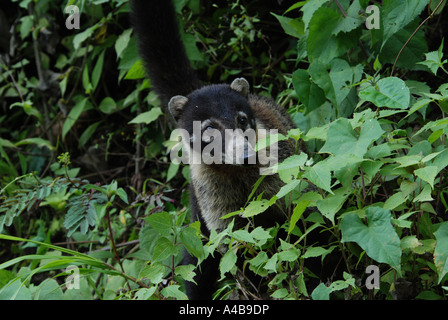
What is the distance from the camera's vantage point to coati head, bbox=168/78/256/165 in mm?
2965

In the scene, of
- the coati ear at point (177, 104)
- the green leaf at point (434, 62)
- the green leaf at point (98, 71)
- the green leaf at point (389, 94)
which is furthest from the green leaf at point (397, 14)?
the green leaf at point (98, 71)

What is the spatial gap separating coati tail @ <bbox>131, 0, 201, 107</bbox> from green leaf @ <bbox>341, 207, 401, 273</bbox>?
2.03 m

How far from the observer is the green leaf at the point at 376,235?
1932 millimetres

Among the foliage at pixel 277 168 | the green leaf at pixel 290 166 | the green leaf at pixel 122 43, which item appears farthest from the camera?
the green leaf at pixel 122 43

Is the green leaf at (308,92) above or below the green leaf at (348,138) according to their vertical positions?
below

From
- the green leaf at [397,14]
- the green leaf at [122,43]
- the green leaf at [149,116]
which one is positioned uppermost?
the green leaf at [397,14]

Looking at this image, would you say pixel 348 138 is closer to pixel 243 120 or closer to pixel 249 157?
pixel 249 157

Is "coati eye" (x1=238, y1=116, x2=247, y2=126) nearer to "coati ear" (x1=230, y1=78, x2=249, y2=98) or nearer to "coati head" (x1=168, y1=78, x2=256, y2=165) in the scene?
"coati head" (x1=168, y1=78, x2=256, y2=165)

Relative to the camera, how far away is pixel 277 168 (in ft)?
7.01

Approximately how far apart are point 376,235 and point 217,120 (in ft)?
4.46

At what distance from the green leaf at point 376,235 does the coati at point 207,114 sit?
0.79 metres

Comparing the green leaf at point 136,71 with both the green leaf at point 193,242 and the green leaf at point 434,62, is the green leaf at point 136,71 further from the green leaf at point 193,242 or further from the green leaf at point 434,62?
the green leaf at point 434,62

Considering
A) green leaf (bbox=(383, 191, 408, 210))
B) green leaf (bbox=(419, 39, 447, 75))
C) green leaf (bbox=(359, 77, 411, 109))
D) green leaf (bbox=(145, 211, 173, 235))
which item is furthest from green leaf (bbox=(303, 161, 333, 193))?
green leaf (bbox=(419, 39, 447, 75))
